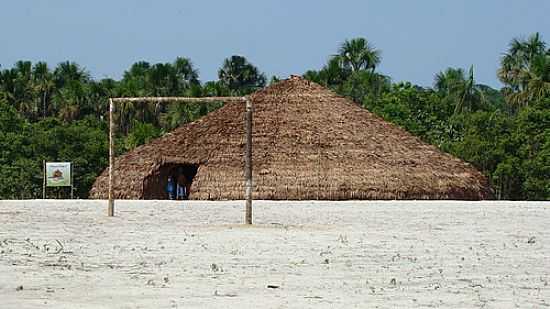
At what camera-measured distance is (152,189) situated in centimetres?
3672

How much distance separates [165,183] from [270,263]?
26.5m

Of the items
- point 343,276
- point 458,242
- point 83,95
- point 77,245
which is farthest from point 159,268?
point 83,95

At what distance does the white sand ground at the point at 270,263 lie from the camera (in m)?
8.66

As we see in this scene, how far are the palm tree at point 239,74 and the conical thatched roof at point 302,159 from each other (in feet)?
106

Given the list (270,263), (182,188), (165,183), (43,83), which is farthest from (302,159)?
(43,83)

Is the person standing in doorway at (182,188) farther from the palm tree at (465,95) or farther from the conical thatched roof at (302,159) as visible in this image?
the palm tree at (465,95)

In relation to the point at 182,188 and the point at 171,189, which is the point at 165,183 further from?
the point at 182,188

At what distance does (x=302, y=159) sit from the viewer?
35938 mm

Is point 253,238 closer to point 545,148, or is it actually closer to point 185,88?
point 545,148

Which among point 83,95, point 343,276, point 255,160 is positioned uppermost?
point 83,95

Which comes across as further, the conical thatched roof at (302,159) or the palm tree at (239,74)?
the palm tree at (239,74)

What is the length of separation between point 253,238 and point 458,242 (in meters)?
2.97

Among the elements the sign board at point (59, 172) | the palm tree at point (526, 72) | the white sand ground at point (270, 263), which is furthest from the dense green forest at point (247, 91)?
the white sand ground at point (270, 263)

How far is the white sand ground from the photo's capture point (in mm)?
8656
